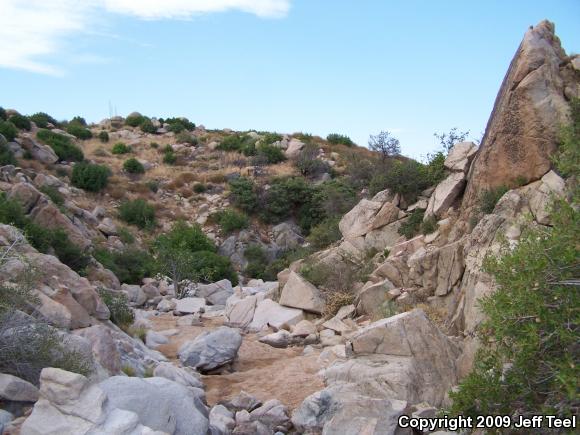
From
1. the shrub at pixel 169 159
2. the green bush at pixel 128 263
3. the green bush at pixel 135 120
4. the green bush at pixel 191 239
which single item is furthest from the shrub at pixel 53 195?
the green bush at pixel 135 120

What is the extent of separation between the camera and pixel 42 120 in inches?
1417

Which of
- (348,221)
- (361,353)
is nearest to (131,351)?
(361,353)

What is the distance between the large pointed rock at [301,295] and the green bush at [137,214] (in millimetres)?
13363

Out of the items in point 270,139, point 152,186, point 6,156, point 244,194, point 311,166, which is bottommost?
point 244,194

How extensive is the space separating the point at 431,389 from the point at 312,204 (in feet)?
65.2

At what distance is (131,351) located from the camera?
8.63 meters

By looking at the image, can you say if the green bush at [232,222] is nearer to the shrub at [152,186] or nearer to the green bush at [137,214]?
the green bush at [137,214]

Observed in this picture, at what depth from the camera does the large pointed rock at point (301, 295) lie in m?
13.2

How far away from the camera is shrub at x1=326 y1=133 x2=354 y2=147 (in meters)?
39.8

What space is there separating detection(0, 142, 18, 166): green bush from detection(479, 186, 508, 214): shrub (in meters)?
18.6

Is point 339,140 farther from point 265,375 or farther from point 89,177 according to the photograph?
point 265,375

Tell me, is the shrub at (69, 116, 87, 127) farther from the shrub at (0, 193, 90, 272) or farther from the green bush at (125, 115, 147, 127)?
the shrub at (0, 193, 90, 272)

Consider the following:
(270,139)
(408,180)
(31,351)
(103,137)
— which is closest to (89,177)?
(103,137)

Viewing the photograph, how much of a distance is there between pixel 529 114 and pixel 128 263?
528 inches
